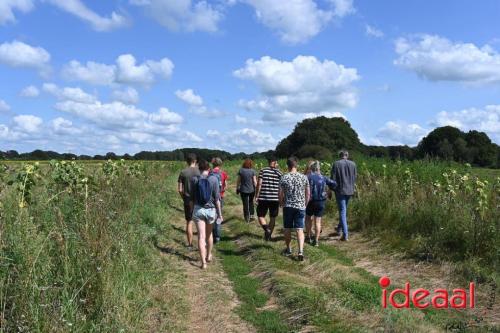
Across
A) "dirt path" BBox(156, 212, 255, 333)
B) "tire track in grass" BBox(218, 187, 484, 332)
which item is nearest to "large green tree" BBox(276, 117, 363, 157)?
"dirt path" BBox(156, 212, 255, 333)

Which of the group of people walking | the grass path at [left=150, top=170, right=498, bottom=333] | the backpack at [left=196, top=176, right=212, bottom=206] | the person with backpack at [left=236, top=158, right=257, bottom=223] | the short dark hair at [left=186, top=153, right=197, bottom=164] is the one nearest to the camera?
the grass path at [left=150, top=170, right=498, bottom=333]

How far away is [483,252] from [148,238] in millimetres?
6882

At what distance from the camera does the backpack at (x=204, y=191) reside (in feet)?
30.6

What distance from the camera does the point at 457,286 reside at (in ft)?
26.0

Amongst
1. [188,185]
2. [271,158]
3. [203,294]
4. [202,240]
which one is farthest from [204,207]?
[271,158]

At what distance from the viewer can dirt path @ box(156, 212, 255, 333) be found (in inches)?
250

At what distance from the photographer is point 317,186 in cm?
1091

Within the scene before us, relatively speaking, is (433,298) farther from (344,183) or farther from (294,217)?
(344,183)

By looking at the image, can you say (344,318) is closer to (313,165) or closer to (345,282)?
(345,282)

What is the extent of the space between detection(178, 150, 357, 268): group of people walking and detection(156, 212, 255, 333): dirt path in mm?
354

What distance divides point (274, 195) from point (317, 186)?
124 cm

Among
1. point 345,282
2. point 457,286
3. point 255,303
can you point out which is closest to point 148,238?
point 255,303

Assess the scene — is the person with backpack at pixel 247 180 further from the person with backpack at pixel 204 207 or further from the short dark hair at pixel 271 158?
the person with backpack at pixel 204 207

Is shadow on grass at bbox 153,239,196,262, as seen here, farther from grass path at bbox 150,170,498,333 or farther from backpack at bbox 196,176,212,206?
backpack at bbox 196,176,212,206
